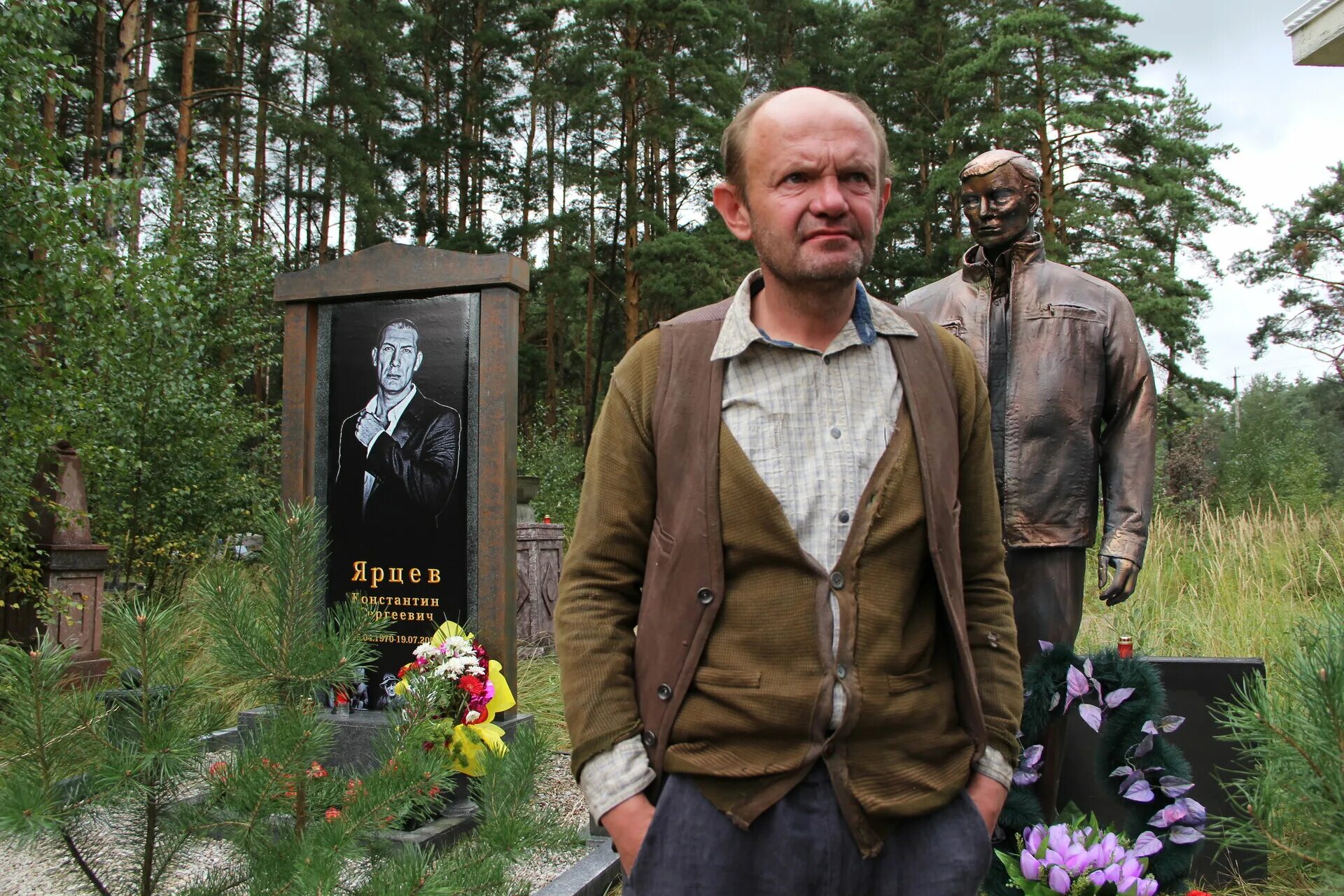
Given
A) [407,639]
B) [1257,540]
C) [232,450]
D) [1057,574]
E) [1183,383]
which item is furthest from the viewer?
[1183,383]

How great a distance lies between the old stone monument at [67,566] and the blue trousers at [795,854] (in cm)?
635

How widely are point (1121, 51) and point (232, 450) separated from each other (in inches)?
725

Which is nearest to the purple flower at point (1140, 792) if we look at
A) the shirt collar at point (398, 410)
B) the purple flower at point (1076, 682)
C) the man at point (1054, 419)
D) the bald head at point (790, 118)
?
the man at point (1054, 419)

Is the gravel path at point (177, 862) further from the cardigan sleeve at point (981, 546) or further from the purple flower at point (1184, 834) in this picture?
the purple flower at point (1184, 834)

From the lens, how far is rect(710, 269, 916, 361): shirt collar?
5.37 feet

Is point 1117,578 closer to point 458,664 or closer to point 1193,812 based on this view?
point 1193,812

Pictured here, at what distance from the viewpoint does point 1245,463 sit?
21.9 m

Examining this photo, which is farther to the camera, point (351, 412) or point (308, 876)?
point (351, 412)

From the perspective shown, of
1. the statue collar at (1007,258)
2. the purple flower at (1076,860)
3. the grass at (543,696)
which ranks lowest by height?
the grass at (543,696)

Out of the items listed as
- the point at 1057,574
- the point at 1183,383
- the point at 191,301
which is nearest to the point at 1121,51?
the point at 1183,383

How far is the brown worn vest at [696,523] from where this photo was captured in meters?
1.52

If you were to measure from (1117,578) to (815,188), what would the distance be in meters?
1.81

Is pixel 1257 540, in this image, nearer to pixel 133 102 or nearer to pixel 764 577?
pixel 764 577

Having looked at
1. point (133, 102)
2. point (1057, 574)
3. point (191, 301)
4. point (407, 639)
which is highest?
point (133, 102)
